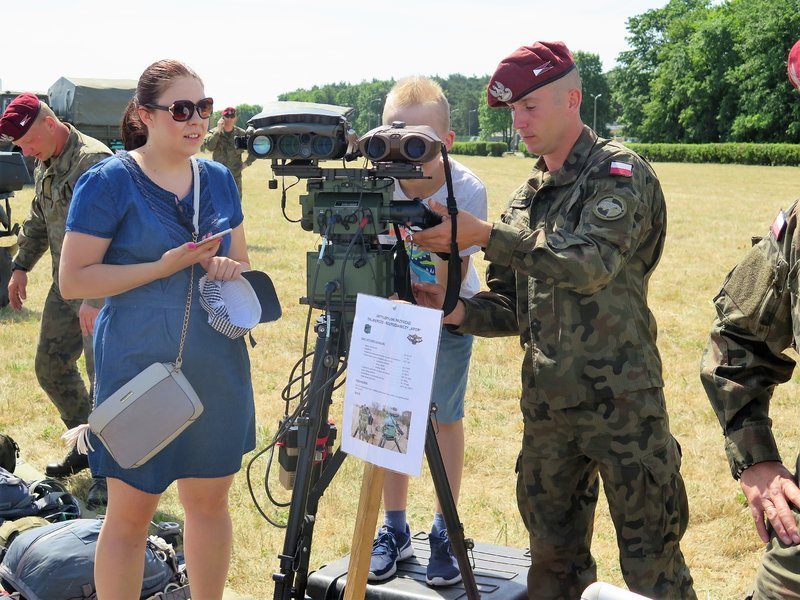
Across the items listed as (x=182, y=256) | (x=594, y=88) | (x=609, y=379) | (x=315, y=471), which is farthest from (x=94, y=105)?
(x=594, y=88)

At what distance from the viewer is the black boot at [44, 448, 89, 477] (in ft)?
17.5

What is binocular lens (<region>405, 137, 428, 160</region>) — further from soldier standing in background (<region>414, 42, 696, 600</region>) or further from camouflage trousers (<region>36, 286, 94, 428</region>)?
camouflage trousers (<region>36, 286, 94, 428</region>)

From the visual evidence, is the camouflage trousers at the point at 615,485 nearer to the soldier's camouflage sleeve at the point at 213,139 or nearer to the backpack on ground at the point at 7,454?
the backpack on ground at the point at 7,454

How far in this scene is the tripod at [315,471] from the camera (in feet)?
9.43

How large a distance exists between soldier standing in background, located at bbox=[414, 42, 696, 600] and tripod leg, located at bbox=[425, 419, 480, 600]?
32cm

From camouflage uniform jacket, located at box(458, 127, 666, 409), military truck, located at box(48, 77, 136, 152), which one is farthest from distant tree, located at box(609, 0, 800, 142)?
camouflage uniform jacket, located at box(458, 127, 666, 409)

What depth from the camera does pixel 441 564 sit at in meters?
3.54

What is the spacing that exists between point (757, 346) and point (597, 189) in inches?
30.0

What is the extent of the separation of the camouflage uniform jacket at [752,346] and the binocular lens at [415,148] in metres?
0.87

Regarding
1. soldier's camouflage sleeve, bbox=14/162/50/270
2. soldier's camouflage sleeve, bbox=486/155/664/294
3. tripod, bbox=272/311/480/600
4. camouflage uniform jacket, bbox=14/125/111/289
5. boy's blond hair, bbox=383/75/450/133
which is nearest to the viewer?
soldier's camouflage sleeve, bbox=486/155/664/294

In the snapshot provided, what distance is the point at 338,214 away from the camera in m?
2.65

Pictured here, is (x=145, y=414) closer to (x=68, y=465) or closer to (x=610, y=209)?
(x=610, y=209)

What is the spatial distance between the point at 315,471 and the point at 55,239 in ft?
8.57

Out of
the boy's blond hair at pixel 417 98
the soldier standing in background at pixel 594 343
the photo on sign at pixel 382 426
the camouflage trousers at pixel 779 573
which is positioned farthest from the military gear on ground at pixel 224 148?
the camouflage trousers at pixel 779 573
